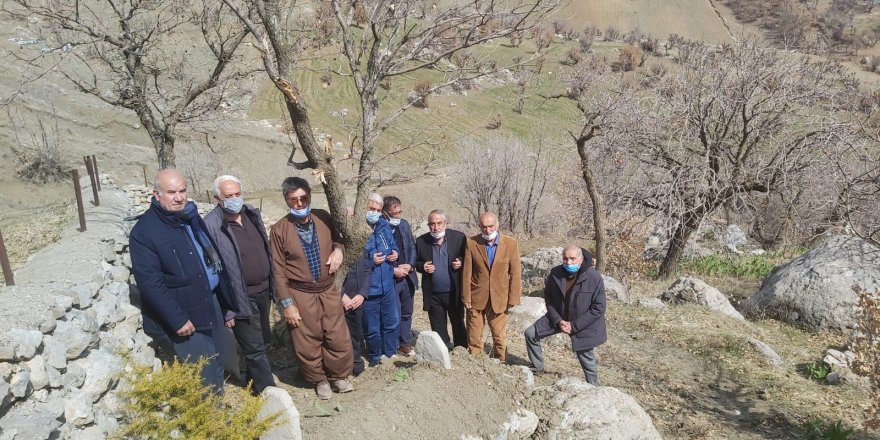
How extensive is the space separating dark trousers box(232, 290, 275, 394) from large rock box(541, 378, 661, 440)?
8.44 ft

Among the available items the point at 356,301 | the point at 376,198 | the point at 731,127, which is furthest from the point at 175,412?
the point at 731,127

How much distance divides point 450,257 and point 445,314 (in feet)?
2.23

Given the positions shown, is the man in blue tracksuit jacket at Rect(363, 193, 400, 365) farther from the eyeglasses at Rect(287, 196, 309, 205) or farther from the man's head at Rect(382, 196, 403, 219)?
the eyeglasses at Rect(287, 196, 309, 205)

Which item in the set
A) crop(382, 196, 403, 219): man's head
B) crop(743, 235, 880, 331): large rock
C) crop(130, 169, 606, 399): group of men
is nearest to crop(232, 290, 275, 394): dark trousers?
crop(130, 169, 606, 399): group of men

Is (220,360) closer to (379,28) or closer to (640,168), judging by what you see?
(379,28)

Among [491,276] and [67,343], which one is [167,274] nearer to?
[67,343]

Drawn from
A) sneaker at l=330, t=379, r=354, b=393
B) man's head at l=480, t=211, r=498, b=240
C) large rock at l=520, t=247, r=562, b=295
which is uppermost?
man's head at l=480, t=211, r=498, b=240

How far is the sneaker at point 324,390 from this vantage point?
16.2 ft

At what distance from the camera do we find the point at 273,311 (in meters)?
7.18

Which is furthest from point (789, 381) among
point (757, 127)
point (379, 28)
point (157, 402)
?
point (157, 402)

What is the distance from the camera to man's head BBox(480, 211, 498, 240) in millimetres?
5863

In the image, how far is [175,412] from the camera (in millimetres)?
3346

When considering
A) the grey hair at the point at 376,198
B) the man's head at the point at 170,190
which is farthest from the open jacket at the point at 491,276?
the man's head at the point at 170,190

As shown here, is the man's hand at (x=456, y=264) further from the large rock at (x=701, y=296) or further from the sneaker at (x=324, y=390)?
the large rock at (x=701, y=296)
